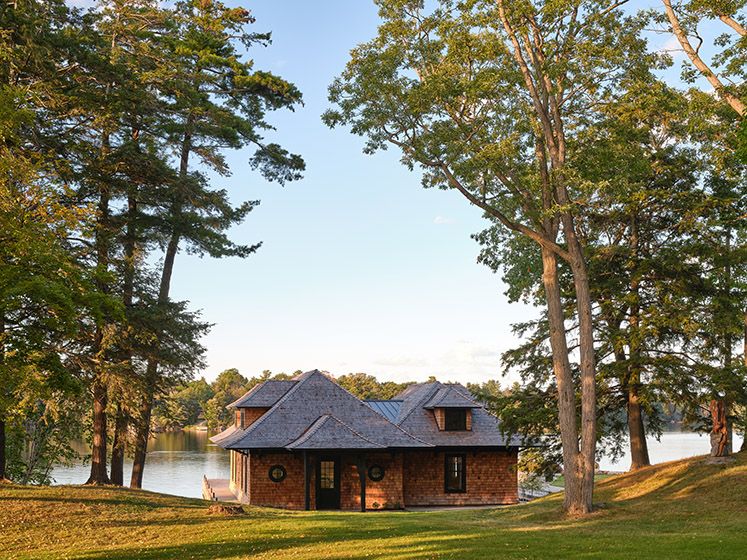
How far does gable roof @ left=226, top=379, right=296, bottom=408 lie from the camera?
1265 inches

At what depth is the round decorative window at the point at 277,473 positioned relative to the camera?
1124 inches

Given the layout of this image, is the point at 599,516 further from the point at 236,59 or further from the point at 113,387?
the point at 236,59

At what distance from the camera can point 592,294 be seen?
25.2 metres

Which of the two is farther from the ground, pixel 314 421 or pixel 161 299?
pixel 161 299

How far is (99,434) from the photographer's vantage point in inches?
942

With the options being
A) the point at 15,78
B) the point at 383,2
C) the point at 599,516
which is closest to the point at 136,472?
the point at 15,78

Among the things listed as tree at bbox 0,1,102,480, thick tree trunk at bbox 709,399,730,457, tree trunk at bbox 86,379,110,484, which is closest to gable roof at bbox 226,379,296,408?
tree trunk at bbox 86,379,110,484

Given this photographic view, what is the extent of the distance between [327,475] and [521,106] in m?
16.4

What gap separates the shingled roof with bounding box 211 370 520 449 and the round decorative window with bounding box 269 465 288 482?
1373 millimetres

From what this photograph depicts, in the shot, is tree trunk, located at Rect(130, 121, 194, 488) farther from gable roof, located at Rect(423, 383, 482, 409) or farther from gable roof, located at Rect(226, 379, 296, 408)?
gable roof, located at Rect(423, 383, 482, 409)

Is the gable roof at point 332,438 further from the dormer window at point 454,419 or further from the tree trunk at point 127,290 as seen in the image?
the tree trunk at point 127,290

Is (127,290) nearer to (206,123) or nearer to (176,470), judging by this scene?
(206,123)

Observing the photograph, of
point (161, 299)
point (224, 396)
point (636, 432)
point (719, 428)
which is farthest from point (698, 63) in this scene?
point (224, 396)

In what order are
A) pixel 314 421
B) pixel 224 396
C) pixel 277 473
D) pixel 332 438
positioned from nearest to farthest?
pixel 332 438, pixel 277 473, pixel 314 421, pixel 224 396
